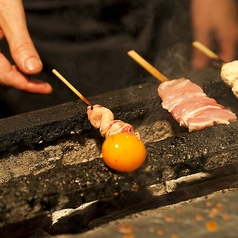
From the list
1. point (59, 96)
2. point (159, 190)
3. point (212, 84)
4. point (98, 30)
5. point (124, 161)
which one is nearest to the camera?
point (124, 161)

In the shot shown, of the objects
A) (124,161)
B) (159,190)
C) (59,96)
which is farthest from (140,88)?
(59,96)

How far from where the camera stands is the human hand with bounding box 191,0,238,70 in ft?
15.1

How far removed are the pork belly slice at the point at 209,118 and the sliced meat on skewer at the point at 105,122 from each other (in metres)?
0.46

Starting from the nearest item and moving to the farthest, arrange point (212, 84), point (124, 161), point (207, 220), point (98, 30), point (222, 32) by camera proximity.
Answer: point (207, 220) → point (124, 161) → point (212, 84) → point (222, 32) → point (98, 30)

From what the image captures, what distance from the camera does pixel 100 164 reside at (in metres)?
2.59

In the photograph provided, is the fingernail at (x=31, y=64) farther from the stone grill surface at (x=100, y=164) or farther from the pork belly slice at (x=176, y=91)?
the pork belly slice at (x=176, y=91)

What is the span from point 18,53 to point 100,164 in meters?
1.61

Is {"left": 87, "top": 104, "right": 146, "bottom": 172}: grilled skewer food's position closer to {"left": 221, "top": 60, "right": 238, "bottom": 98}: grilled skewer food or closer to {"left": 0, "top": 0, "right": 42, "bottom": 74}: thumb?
{"left": 221, "top": 60, "right": 238, "bottom": 98}: grilled skewer food

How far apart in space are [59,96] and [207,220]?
383 centimetres

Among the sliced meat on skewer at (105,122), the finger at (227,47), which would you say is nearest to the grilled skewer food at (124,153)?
the sliced meat on skewer at (105,122)

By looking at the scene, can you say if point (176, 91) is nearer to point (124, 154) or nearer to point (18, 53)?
point (124, 154)

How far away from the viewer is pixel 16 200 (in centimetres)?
234

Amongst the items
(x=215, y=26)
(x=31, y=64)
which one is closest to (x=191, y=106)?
(x=31, y=64)

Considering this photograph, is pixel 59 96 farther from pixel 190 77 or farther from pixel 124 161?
pixel 124 161
